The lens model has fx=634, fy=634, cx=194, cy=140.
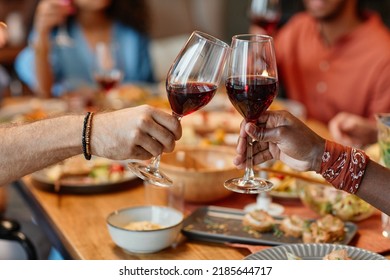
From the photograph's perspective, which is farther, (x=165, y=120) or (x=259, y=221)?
(x=259, y=221)

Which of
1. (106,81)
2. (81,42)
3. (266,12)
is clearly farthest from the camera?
(81,42)

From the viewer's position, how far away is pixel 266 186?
1.27 metres

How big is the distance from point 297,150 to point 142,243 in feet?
1.32

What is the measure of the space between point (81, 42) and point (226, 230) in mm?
2217

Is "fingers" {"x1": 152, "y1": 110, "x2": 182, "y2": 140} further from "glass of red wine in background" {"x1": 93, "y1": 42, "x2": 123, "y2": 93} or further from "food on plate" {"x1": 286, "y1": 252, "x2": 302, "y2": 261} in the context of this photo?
"glass of red wine in background" {"x1": 93, "y1": 42, "x2": 123, "y2": 93}

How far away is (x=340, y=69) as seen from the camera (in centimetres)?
301

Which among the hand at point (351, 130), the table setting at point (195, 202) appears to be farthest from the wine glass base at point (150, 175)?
the hand at point (351, 130)

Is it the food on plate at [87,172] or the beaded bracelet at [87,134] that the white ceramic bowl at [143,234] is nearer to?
the beaded bracelet at [87,134]

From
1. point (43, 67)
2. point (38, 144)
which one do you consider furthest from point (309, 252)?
point (43, 67)

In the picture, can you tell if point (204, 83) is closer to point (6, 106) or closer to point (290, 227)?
point (290, 227)

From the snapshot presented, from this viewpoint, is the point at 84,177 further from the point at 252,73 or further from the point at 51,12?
the point at 51,12

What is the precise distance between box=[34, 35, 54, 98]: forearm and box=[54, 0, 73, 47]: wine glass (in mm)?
77

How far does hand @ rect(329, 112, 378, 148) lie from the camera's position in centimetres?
217
